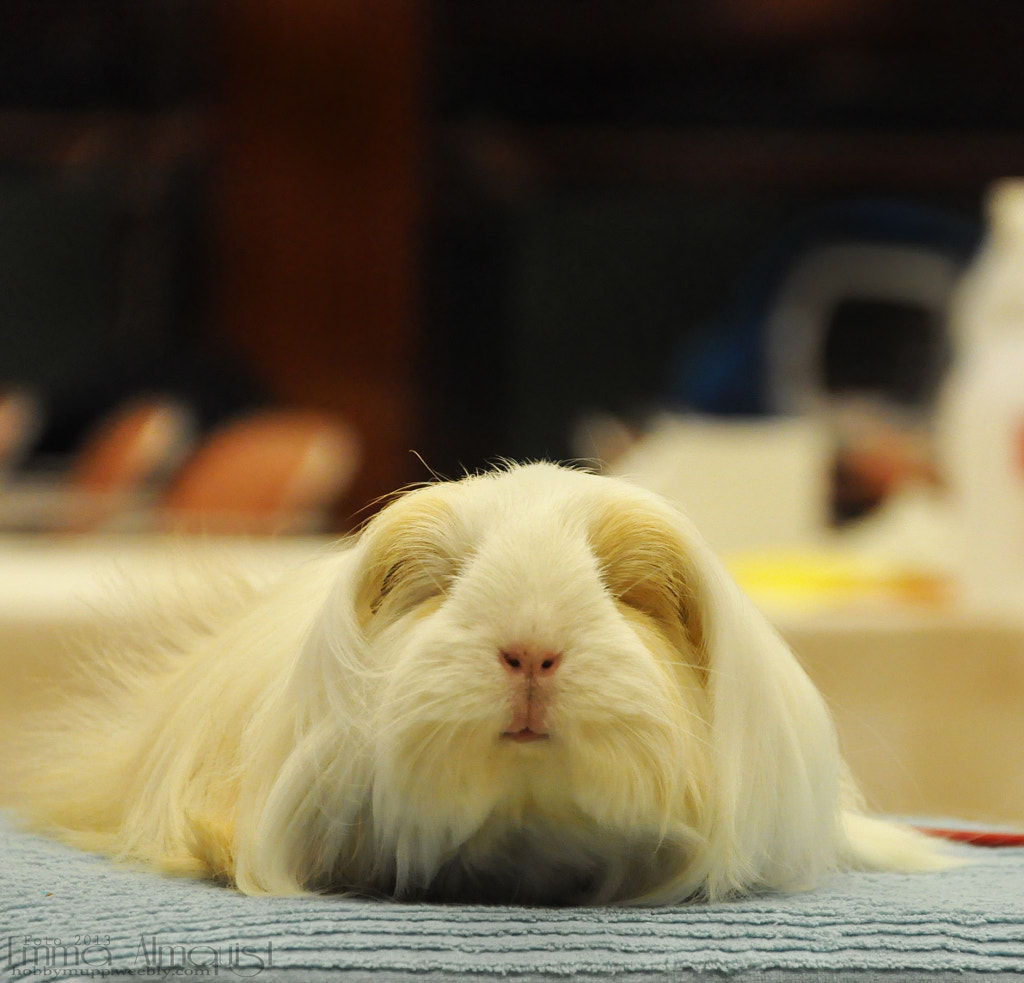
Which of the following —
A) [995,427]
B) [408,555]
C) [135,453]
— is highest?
[135,453]

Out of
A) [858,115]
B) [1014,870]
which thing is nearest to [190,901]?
[1014,870]

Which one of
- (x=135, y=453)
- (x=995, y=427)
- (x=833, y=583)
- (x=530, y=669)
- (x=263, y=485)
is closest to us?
(x=530, y=669)

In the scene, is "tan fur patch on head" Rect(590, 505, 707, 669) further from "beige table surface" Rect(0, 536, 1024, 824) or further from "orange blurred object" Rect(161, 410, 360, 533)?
"orange blurred object" Rect(161, 410, 360, 533)

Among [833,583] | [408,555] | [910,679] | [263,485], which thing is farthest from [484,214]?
[408,555]

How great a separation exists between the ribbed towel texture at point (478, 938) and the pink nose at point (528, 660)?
9 centimetres

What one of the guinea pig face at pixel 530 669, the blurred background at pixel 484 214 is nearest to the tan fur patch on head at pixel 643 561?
the guinea pig face at pixel 530 669

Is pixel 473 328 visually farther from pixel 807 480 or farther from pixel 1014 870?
pixel 1014 870

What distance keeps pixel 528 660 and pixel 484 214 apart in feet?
10.1

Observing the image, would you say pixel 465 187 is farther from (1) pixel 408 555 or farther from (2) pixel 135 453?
(1) pixel 408 555

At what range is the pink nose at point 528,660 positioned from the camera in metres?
0.40

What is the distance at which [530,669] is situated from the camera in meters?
0.40

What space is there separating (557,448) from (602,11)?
1.16 meters

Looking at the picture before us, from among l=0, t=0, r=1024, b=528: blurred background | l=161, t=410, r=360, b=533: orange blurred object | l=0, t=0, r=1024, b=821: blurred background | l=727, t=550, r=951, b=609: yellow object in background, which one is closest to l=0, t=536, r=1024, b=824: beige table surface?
l=727, t=550, r=951, b=609: yellow object in background

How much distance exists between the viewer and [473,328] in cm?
332
